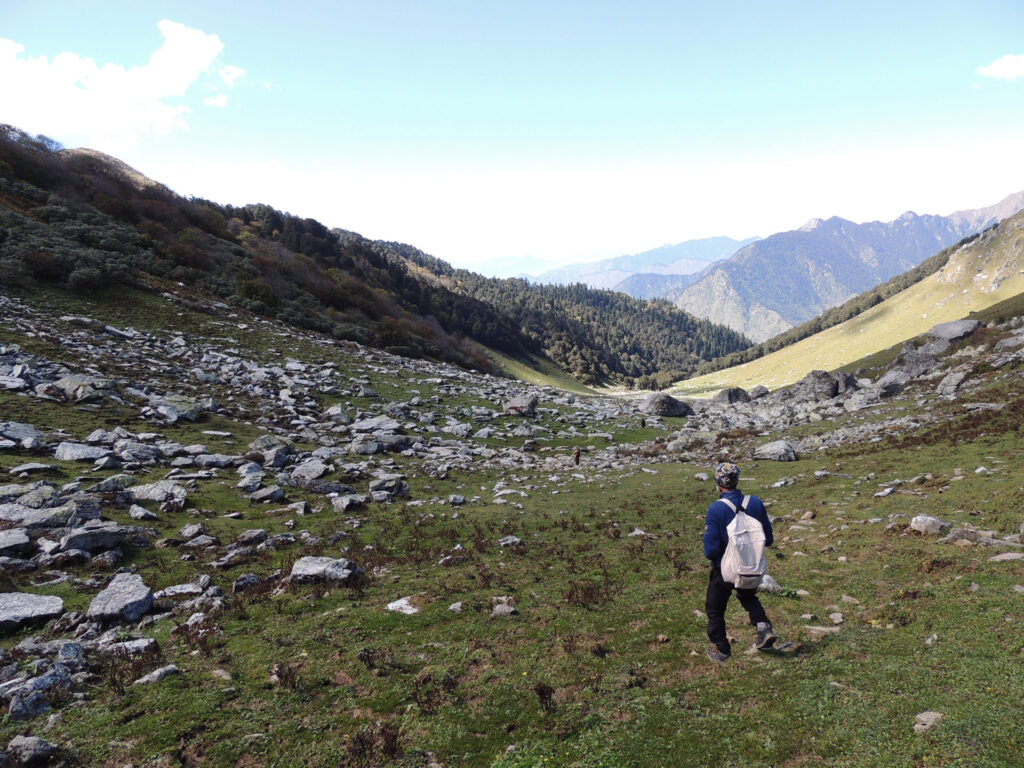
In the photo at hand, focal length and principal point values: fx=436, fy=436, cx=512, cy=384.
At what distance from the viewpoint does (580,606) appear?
11.1 metres

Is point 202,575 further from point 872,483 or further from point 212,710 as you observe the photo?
point 872,483

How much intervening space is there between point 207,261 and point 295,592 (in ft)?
179

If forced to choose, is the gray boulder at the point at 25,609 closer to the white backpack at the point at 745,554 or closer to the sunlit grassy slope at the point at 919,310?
the white backpack at the point at 745,554

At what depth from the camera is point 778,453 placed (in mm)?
28125

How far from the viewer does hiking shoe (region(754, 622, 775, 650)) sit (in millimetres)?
8219

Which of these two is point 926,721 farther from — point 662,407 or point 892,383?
point 662,407

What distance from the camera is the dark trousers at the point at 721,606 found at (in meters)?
8.32

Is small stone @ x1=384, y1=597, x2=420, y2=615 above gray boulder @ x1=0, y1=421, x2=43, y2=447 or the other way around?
the other way around

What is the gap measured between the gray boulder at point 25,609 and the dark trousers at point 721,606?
532 inches

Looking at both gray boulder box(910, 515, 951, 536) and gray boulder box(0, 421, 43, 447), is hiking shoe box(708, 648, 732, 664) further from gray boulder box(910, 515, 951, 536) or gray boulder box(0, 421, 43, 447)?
gray boulder box(0, 421, 43, 447)

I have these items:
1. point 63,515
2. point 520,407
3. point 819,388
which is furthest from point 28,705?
point 819,388

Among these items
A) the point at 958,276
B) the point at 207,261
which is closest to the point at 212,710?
the point at 207,261

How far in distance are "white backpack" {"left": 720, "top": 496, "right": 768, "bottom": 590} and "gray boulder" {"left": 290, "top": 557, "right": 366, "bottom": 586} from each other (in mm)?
9546

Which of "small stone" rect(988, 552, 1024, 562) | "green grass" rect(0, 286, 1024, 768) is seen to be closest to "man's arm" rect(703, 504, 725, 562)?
"green grass" rect(0, 286, 1024, 768)
